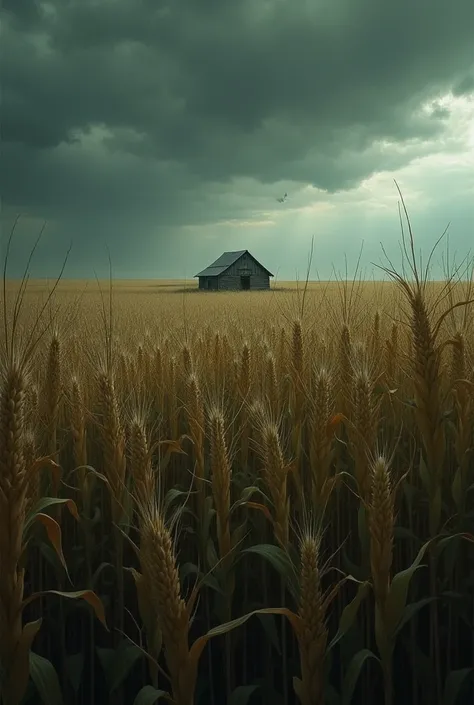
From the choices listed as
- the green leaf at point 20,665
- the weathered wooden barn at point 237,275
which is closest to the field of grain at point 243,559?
the green leaf at point 20,665

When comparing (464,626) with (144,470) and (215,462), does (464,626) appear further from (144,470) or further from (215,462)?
(144,470)

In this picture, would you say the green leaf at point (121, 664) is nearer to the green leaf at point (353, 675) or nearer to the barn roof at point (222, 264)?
the green leaf at point (353, 675)

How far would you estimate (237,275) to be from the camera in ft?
156

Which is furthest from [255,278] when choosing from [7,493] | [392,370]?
[7,493]

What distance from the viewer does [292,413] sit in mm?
3432

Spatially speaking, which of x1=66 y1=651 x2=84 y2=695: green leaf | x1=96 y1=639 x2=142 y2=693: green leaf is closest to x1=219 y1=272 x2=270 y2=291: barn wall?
x1=66 y1=651 x2=84 y2=695: green leaf

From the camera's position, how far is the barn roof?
47.3 m

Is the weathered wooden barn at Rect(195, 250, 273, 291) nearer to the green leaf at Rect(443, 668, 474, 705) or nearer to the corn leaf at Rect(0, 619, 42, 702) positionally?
the green leaf at Rect(443, 668, 474, 705)

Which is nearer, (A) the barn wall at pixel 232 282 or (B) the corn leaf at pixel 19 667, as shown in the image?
(B) the corn leaf at pixel 19 667

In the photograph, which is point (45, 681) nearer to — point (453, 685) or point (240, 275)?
point (453, 685)

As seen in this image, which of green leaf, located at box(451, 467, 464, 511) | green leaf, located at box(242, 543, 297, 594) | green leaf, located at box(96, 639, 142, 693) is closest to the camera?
green leaf, located at box(242, 543, 297, 594)

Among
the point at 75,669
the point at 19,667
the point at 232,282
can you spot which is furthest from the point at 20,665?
the point at 232,282

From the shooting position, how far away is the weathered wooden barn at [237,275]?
47031mm

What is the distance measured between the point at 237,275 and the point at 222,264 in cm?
304
